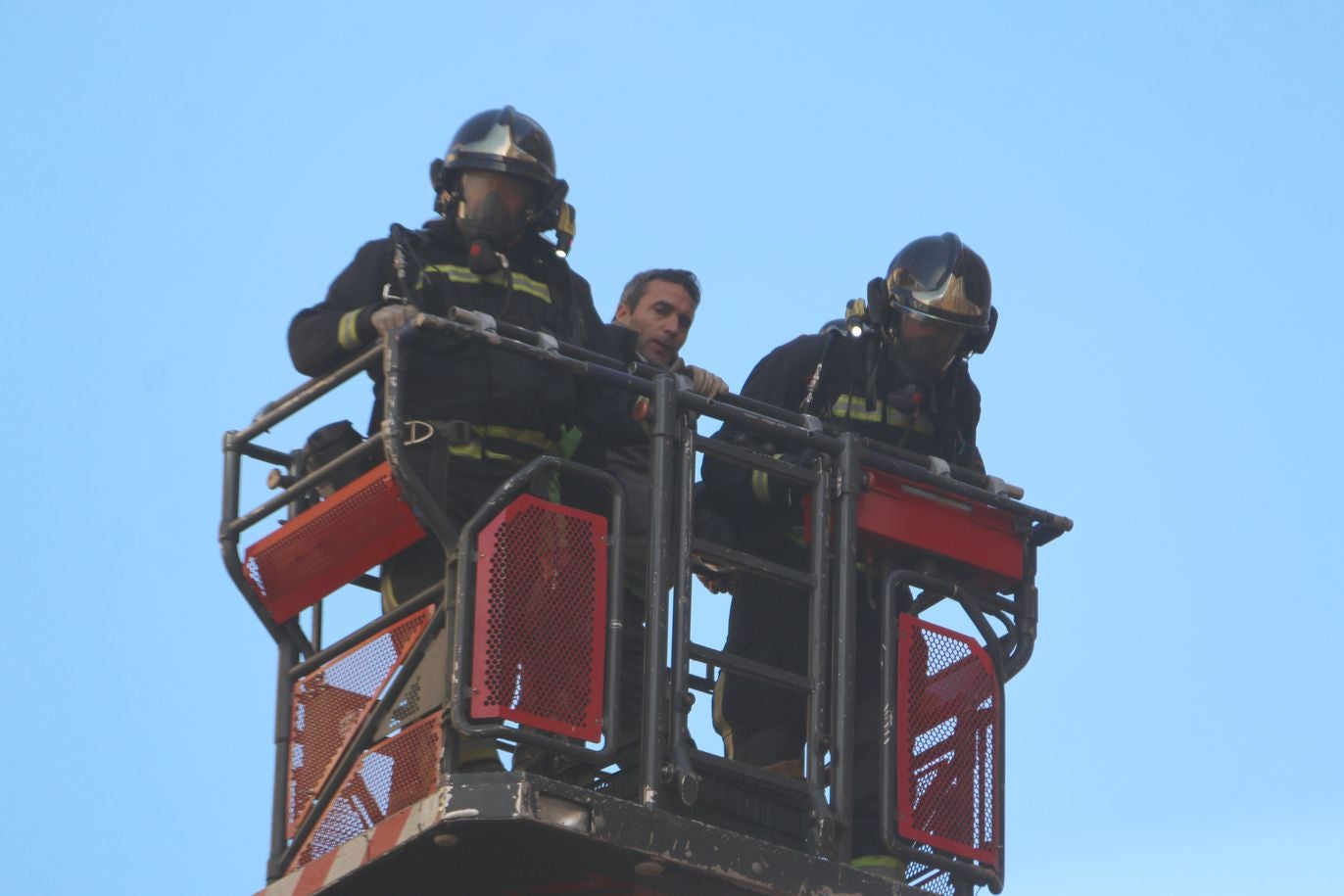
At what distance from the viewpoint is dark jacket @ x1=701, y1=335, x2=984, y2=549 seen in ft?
36.6

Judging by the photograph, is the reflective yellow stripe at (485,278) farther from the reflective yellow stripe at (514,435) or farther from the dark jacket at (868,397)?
the dark jacket at (868,397)

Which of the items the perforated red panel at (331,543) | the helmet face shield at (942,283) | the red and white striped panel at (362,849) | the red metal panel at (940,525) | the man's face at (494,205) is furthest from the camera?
the helmet face shield at (942,283)

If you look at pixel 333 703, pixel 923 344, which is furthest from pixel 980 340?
pixel 333 703

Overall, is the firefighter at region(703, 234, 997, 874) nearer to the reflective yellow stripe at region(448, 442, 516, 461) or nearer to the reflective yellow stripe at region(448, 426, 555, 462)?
the reflective yellow stripe at region(448, 426, 555, 462)

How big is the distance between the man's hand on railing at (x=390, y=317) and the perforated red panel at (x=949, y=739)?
6.94ft

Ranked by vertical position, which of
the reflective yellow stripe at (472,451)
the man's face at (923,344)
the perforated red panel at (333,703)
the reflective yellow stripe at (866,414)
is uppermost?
the man's face at (923,344)

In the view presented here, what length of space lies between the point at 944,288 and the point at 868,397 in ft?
1.78

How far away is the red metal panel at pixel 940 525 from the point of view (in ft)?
34.1

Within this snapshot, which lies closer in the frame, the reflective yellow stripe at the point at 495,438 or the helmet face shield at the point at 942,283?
the reflective yellow stripe at the point at 495,438

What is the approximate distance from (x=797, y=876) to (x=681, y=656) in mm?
809

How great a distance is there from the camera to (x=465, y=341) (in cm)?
978

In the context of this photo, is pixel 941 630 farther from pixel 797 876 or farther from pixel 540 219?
pixel 540 219

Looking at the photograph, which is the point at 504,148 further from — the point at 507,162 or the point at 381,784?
the point at 381,784

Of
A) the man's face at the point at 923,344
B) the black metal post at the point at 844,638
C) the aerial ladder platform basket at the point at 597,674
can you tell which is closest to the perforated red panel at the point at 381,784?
the aerial ladder platform basket at the point at 597,674
